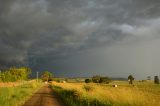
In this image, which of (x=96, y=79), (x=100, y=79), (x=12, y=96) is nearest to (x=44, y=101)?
(x=12, y=96)

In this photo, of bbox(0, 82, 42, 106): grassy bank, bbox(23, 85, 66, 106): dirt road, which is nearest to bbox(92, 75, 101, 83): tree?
bbox(0, 82, 42, 106): grassy bank

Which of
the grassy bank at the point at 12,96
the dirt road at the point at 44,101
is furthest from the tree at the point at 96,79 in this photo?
the dirt road at the point at 44,101

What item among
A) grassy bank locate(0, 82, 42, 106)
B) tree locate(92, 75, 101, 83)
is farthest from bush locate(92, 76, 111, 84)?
grassy bank locate(0, 82, 42, 106)

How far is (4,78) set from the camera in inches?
3807

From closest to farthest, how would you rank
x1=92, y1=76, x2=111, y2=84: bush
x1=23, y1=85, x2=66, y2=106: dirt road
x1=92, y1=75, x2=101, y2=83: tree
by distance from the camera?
x1=23, y1=85, x2=66, y2=106: dirt road < x1=92, y1=76, x2=111, y2=84: bush < x1=92, y1=75, x2=101, y2=83: tree

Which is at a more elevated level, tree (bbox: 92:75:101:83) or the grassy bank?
tree (bbox: 92:75:101:83)

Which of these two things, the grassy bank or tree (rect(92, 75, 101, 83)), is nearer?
the grassy bank

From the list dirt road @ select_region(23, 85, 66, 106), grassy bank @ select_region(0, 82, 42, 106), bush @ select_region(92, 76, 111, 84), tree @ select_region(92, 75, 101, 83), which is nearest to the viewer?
grassy bank @ select_region(0, 82, 42, 106)

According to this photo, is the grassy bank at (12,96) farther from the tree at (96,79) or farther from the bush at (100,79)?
the tree at (96,79)

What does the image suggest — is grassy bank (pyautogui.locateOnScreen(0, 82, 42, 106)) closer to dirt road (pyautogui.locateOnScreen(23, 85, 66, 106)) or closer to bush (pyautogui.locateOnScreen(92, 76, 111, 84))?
dirt road (pyautogui.locateOnScreen(23, 85, 66, 106))

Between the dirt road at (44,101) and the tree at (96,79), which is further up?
the tree at (96,79)

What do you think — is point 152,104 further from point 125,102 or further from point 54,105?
point 54,105

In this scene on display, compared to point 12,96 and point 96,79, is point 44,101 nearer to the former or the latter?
point 12,96

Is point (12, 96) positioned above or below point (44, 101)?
above
